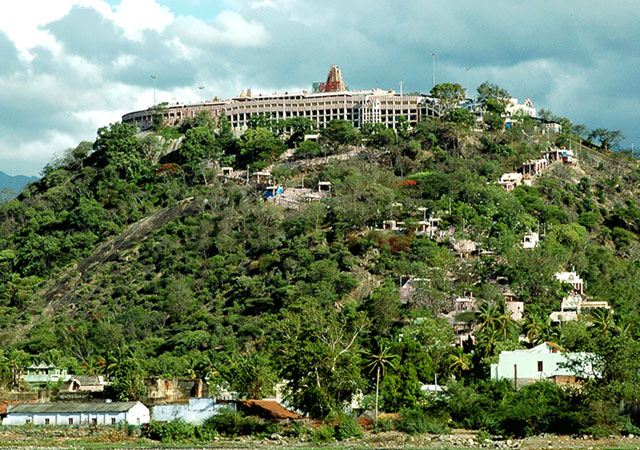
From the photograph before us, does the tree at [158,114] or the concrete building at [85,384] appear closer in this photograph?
the concrete building at [85,384]

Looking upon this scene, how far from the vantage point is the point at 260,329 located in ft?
357

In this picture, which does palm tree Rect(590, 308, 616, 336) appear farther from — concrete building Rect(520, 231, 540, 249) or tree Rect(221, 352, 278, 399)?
tree Rect(221, 352, 278, 399)

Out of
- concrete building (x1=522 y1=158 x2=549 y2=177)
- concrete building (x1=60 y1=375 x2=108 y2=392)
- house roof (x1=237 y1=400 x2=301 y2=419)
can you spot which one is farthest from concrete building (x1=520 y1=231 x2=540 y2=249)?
house roof (x1=237 y1=400 x2=301 y2=419)

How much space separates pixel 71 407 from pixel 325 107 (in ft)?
315

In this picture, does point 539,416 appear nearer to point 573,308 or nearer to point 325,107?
point 573,308

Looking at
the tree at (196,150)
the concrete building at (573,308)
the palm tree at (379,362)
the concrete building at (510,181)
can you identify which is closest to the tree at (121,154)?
the tree at (196,150)

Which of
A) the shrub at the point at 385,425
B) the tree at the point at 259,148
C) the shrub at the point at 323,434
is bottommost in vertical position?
the shrub at the point at 323,434

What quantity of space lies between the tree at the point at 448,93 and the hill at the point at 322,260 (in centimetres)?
776

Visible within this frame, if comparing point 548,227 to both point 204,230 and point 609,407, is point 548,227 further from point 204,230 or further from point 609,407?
point 609,407

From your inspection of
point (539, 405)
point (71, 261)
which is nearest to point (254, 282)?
point (71, 261)

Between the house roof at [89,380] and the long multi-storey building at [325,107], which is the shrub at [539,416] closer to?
the house roof at [89,380]

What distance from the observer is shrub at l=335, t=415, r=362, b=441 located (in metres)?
66.1

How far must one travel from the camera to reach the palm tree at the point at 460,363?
84562mm

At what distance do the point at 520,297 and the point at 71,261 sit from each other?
53357mm
